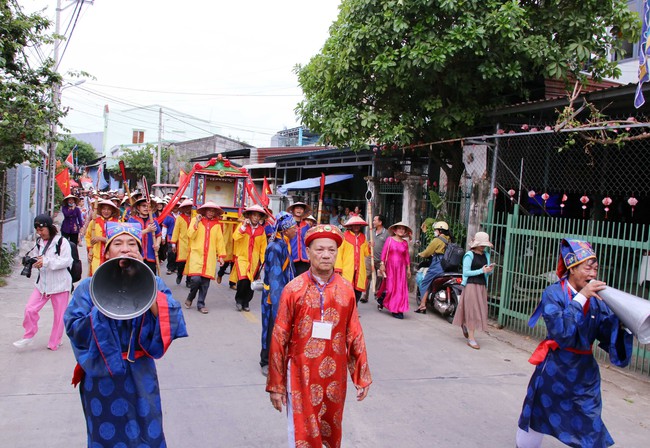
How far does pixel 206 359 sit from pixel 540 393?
3.73 metres

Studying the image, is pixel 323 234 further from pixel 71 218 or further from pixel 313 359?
pixel 71 218

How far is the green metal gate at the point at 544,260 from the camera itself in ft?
21.0

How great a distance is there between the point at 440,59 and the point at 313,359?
6.42 m

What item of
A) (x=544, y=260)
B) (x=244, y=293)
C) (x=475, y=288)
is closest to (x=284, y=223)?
(x=475, y=288)

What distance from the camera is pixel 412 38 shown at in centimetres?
881

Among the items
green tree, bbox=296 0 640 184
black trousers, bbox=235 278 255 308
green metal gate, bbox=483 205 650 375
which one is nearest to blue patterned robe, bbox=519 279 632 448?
green metal gate, bbox=483 205 650 375

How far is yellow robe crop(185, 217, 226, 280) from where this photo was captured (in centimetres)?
892

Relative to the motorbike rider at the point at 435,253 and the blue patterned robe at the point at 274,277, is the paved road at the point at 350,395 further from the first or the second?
the motorbike rider at the point at 435,253

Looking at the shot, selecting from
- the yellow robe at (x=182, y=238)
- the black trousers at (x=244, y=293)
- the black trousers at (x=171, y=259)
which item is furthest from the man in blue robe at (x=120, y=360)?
the black trousers at (x=171, y=259)

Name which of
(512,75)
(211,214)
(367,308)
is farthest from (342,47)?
(367,308)

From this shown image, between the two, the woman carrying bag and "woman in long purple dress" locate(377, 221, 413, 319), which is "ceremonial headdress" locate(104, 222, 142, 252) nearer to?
the woman carrying bag

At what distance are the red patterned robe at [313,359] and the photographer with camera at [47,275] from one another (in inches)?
161

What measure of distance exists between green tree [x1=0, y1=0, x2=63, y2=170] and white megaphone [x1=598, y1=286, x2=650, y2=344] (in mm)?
9684

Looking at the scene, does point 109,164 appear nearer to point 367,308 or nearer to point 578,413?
point 367,308
